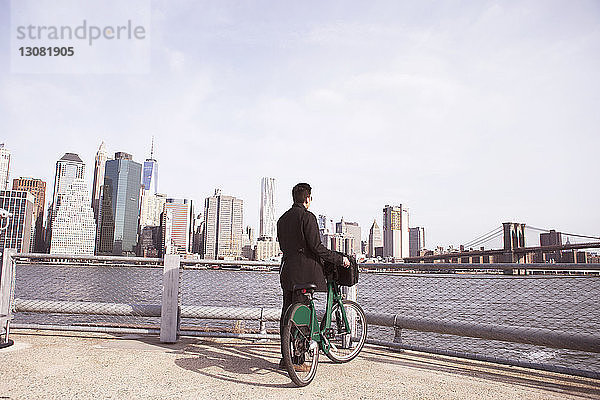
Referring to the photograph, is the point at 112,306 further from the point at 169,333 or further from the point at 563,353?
the point at 563,353

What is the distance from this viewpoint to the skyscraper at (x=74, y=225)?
121569 millimetres

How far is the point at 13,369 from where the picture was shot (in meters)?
4.67

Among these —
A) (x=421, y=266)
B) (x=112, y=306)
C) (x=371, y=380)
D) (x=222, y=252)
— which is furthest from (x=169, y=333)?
(x=222, y=252)

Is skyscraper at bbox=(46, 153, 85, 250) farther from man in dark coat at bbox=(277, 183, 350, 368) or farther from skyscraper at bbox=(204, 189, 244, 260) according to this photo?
man in dark coat at bbox=(277, 183, 350, 368)

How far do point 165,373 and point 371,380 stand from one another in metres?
2.14

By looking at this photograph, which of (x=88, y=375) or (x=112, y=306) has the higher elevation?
(x=112, y=306)

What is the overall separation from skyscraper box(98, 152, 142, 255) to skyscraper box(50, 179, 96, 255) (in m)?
7.02

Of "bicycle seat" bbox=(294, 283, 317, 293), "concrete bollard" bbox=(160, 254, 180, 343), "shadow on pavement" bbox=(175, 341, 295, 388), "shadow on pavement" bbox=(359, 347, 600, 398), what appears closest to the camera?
"shadow on pavement" bbox=(359, 347, 600, 398)

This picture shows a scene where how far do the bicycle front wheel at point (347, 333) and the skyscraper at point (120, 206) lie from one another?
459ft

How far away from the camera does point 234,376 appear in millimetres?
4586

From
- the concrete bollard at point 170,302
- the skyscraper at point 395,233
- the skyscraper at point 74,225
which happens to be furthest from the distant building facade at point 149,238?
the concrete bollard at point 170,302

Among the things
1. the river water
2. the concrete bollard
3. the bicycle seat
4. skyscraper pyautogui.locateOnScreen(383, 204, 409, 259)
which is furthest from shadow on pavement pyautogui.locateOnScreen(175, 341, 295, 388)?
skyscraper pyautogui.locateOnScreen(383, 204, 409, 259)

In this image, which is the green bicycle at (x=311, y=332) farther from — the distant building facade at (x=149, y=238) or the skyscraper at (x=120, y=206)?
the skyscraper at (x=120, y=206)

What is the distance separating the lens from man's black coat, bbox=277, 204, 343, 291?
4.78 m
